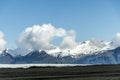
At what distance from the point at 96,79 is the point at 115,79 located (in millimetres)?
5891

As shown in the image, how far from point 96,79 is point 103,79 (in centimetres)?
194

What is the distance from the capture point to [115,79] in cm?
9619

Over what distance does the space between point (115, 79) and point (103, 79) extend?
4113 millimetres

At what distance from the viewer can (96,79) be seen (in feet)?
327

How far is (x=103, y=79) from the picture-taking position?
325ft
